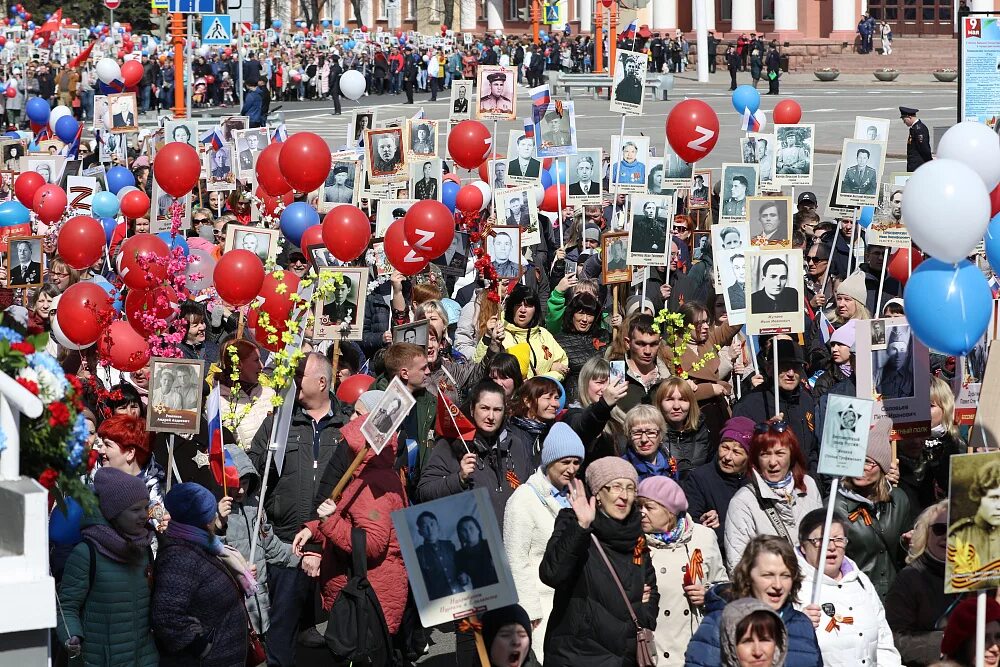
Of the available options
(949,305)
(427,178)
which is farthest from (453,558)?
(427,178)

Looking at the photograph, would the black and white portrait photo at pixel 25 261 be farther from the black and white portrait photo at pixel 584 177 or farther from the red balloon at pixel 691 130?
the black and white portrait photo at pixel 584 177

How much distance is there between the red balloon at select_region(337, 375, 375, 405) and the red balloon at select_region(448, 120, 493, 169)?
6025mm

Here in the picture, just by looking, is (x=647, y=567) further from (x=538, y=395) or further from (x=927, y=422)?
(x=927, y=422)

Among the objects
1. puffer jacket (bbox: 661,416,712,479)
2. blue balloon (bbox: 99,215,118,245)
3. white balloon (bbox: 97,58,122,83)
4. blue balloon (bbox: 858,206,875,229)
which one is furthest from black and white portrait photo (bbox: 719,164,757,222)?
white balloon (bbox: 97,58,122,83)

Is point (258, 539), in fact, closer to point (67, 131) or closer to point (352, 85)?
point (67, 131)

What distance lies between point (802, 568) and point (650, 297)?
546 cm

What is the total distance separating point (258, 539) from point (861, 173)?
6579mm

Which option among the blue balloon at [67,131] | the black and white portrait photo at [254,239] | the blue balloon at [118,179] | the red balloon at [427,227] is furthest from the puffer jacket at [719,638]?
the blue balloon at [67,131]

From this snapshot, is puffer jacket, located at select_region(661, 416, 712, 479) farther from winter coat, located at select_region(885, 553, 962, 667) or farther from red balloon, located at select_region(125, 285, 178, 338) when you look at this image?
red balloon, located at select_region(125, 285, 178, 338)

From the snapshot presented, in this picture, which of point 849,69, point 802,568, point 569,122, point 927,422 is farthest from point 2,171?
point 849,69

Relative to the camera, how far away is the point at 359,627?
592cm

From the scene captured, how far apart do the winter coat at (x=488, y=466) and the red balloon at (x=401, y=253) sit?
10.7 feet

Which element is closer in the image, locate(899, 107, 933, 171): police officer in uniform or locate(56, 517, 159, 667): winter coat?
locate(56, 517, 159, 667): winter coat

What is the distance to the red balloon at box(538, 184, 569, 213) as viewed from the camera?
44.2 feet
